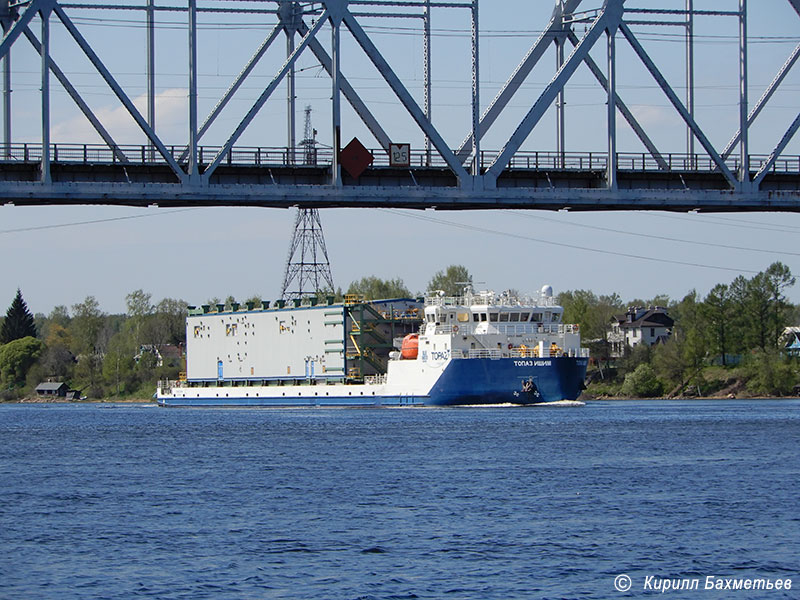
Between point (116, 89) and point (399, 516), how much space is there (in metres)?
16.0

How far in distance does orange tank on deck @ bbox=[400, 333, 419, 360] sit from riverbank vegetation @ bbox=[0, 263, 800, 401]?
55.7ft

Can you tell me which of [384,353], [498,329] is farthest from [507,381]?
[384,353]

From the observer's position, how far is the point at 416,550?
2795cm

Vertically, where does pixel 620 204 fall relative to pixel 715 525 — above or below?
above

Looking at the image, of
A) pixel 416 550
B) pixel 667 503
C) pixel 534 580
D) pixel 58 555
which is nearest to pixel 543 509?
pixel 667 503

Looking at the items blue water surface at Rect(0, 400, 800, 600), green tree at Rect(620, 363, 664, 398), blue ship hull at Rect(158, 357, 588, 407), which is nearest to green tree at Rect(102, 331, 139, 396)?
green tree at Rect(620, 363, 664, 398)

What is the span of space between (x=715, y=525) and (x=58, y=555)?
43.4ft

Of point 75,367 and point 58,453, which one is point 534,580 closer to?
point 58,453

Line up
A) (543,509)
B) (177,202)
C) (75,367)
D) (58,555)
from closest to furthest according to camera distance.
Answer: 1. (58,555)
2. (543,509)
3. (177,202)
4. (75,367)

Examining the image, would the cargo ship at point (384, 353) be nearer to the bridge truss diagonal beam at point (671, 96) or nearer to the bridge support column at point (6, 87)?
the bridge truss diagonal beam at point (671, 96)

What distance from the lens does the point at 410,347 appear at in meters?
96.4

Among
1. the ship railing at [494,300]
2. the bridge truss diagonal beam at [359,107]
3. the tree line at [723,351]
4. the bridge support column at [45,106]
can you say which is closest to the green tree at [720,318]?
the tree line at [723,351]

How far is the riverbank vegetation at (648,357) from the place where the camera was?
127 m

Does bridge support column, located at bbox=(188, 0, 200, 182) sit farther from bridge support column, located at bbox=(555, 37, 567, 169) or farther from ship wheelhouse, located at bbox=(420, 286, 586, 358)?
ship wheelhouse, located at bbox=(420, 286, 586, 358)
